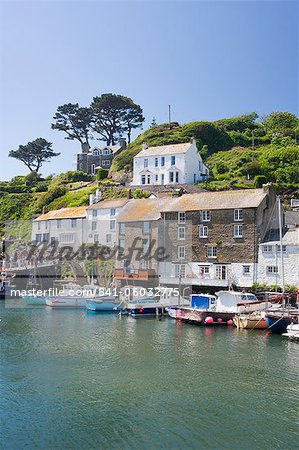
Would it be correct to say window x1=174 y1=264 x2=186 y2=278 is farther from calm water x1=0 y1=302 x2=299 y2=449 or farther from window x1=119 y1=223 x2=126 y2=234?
calm water x1=0 y1=302 x2=299 y2=449

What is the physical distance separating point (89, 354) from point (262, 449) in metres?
16.0

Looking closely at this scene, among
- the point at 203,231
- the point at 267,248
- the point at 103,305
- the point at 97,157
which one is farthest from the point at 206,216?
the point at 97,157

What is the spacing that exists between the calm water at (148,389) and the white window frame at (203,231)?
15.6 metres

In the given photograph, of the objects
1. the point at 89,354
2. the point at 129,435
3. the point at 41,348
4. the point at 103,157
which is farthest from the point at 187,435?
the point at 103,157

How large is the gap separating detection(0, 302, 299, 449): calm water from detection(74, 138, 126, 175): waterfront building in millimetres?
69857

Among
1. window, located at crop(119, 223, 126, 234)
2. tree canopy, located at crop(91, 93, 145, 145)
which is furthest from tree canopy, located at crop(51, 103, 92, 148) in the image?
window, located at crop(119, 223, 126, 234)

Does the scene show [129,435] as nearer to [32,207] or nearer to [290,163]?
[290,163]

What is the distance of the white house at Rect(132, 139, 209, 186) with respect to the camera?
76.0m

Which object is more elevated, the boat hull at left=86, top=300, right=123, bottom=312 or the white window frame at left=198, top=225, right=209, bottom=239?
the white window frame at left=198, top=225, right=209, bottom=239

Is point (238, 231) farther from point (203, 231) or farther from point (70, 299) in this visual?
point (70, 299)

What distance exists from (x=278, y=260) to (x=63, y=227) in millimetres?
35752

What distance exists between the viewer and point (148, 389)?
2406 cm

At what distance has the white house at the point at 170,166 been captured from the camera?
249 feet

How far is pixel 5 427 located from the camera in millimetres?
19906
